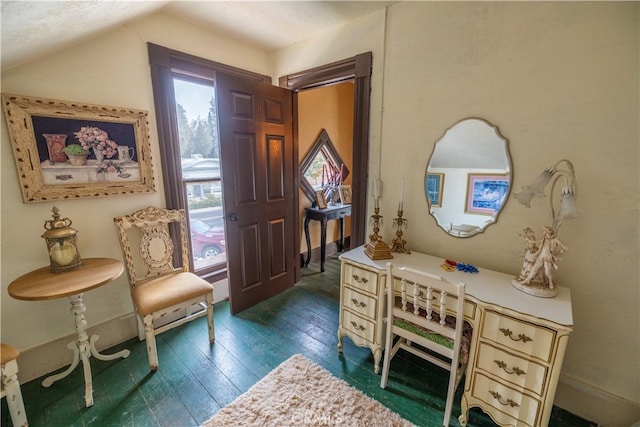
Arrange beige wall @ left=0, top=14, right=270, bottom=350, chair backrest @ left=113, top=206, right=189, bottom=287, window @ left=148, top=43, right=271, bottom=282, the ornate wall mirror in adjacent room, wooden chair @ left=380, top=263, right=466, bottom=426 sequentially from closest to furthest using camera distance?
1. wooden chair @ left=380, top=263, right=466, bottom=426
2. beige wall @ left=0, top=14, right=270, bottom=350
3. chair backrest @ left=113, top=206, right=189, bottom=287
4. window @ left=148, top=43, right=271, bottom=282
5. the ornate wall mirror in adjacent room

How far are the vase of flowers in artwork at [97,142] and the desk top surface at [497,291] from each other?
188cm

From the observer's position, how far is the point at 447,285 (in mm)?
1365

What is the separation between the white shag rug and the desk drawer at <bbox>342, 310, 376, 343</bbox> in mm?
330

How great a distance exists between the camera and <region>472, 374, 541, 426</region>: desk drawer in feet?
4.27

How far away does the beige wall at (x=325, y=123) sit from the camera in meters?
3.48

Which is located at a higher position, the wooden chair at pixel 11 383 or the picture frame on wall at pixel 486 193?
the picture frame on wall at pixel 486 193

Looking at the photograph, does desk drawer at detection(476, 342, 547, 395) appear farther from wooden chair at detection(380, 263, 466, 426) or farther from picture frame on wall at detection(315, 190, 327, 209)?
picture frame on wall at detection(315, 190, 327, 209)

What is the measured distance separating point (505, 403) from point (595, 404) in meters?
0.66

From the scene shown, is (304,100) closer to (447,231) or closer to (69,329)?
(447,231)

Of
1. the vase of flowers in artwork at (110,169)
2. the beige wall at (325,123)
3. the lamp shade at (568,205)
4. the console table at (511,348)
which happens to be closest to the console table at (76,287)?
the vase of flowers in artwork at (110,169)

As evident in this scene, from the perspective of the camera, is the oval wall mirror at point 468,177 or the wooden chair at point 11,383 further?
the oval wall mirror at point 468,177

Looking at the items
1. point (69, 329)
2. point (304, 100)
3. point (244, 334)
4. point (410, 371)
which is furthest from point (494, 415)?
point (304, 100)

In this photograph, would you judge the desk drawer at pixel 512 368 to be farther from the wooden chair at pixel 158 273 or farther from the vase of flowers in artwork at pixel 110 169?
the vase of flowers in artwork at pixel 110 169

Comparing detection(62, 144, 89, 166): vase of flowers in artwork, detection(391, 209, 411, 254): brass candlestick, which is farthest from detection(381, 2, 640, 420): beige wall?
detection(62, 144, 89, 166): vase of flowers in artwork
